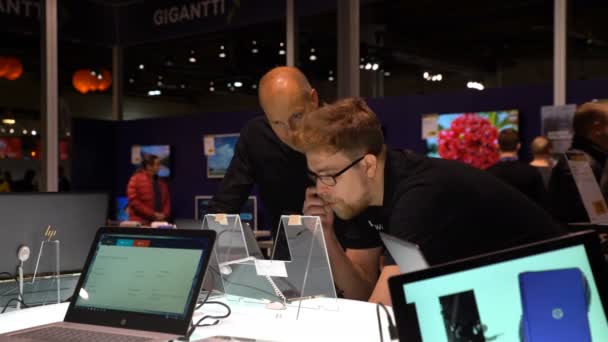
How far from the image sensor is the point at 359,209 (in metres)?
1.89

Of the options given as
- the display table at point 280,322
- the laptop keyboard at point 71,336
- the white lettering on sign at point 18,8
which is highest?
the white lettering on sign at point 18,8

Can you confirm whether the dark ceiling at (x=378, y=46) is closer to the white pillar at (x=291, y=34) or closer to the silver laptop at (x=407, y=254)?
the white pillar at (x=291, y=34)

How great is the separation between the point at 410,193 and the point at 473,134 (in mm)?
4183

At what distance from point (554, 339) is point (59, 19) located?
310 inches

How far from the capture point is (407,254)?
4.13ft

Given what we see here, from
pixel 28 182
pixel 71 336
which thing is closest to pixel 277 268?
pixel 71 336

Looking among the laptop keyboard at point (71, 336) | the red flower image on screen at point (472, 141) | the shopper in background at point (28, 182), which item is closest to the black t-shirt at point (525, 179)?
the red flower image on screen at point (472, 141)

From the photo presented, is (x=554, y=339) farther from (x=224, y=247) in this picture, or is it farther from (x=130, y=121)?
(x=130, y=121)

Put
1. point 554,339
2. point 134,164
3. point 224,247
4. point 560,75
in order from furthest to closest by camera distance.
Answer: point 134,164
point 560,75
point 224,247
point 554,339

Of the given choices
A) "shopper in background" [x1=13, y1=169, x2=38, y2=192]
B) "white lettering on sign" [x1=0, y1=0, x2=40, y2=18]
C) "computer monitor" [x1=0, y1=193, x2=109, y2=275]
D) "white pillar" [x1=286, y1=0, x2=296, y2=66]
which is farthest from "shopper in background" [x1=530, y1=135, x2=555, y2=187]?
"white lettering on sign" [x1=0, y1=0, x2=40, y2=18]

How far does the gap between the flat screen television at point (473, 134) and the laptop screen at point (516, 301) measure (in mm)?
4331

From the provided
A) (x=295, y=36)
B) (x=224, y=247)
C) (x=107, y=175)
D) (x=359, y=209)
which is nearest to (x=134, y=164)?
(x=107, y=175)

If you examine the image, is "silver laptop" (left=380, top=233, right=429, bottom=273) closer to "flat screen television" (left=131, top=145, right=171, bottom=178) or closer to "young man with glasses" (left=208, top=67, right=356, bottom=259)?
"young man with glasses" (left=208, top=67, right=356, bottom=259)

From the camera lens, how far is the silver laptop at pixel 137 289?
→ 5.74ft
